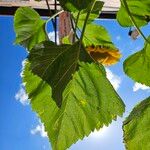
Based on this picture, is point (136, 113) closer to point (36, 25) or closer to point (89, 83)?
point (89, 83)

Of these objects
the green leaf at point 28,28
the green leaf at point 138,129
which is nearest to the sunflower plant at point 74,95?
the green leaf at point 138,129

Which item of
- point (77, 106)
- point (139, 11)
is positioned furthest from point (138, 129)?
point (139, 11)

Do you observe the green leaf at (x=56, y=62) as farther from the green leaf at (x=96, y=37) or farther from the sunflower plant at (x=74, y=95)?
the green leaf at (x=96, y=37)

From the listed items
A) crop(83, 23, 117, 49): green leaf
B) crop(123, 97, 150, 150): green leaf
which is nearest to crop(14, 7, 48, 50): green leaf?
crop(83, 23, 117, 49): green leaf

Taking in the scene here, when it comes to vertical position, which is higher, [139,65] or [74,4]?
[74,4]

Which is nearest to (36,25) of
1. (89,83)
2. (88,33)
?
(88,33)

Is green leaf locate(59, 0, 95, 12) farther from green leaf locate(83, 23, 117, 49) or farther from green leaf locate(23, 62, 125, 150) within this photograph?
green leaf locate(83, 23, 117, 49)

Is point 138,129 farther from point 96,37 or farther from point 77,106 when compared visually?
point 96,37
